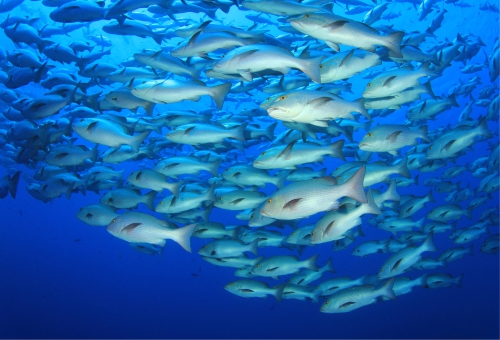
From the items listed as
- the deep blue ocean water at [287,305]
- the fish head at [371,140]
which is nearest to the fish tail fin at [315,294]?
the fish head at [371,140]

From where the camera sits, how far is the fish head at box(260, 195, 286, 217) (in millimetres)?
3750

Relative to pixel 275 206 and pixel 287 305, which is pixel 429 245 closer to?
pixel 275 206

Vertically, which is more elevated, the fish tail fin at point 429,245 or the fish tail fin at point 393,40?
the fish tail fin at point 393,40

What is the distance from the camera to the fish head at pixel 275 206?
12.3 feet

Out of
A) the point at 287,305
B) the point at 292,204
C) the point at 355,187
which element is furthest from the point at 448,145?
the point at 287,305

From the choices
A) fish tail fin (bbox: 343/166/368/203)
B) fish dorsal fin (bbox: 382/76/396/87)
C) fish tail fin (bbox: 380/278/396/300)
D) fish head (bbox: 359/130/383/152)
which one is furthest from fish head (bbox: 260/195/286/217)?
fish tail fin (bbox: 380/278/396/300)

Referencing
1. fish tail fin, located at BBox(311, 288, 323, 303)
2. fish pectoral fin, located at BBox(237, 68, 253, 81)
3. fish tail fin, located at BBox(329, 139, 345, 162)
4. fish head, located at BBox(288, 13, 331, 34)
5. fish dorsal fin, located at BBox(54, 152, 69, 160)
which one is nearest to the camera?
fish head, located at BBox(288, 13, 331, 34)

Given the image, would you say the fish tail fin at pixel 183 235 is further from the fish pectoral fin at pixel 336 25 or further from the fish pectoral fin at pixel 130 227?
the fish pectoral fin at pixel 336 25

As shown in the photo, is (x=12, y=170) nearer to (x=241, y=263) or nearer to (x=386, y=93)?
(x=241, y=263)

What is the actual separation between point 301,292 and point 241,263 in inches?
52.1

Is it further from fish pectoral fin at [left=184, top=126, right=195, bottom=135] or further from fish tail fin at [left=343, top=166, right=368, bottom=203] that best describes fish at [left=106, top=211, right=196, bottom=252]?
fish tail fin at [left=343, top=166, right=368, bottom=203]

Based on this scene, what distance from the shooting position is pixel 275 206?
3.78 m

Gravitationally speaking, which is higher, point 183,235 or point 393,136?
point 393,136

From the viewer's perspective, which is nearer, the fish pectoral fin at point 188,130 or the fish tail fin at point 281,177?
the fish pectoral fin at point 188,130
